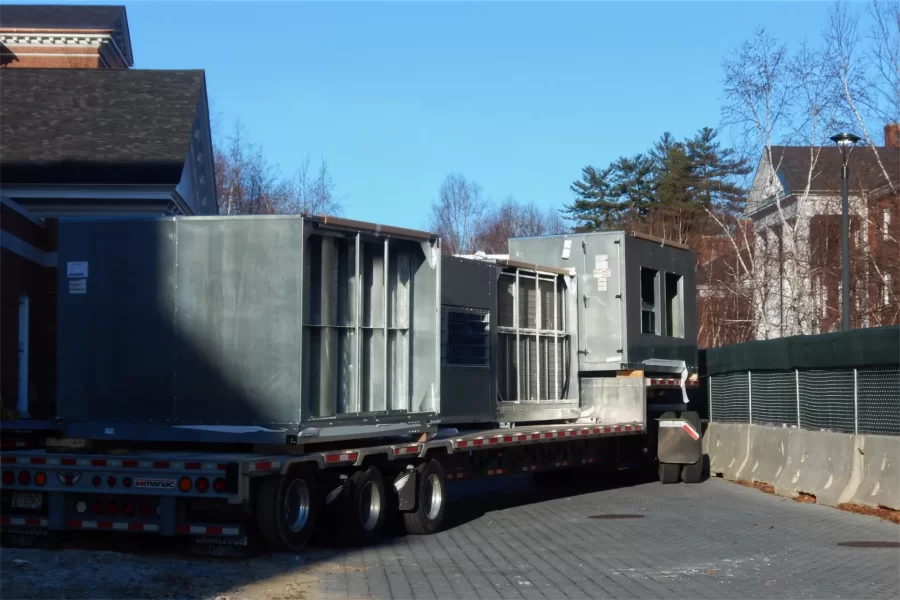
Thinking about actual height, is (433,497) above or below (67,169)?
below

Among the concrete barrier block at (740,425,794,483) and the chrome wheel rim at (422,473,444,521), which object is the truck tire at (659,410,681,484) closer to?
the concrete barrier block at (740,425,794,483)

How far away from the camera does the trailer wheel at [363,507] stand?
1152 centimetres

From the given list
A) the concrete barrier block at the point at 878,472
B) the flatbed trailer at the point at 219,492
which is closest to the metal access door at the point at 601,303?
the concrete barrier block at the point at 878,472

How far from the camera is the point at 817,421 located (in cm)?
1686

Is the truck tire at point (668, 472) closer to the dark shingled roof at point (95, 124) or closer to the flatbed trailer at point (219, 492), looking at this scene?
the flatbed trailer at point (219, 492)

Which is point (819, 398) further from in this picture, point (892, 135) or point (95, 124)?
point (892, 135)

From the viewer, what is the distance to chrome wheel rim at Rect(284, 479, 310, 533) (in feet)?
35.5

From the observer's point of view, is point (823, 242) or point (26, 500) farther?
point (823, 242)

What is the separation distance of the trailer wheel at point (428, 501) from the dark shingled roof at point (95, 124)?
10917 millimetres

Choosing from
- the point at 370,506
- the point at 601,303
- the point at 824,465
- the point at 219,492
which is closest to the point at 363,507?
the point at 370,506

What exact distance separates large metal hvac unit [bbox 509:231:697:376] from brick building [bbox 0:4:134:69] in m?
25.0

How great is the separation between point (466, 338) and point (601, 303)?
13.5 ft

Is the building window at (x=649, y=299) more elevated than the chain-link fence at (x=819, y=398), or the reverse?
the building window at (x=649, y=299)

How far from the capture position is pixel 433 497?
1307cm
